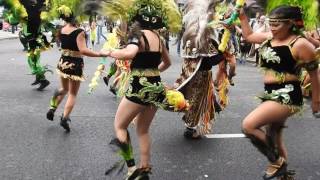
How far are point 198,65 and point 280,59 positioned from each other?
1972 mm

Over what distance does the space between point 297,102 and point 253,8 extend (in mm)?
1147

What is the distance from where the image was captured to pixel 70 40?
664cm

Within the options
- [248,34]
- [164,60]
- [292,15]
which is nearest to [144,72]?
[164,60]

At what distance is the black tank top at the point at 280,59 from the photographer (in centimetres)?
441

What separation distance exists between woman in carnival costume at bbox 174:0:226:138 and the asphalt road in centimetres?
29

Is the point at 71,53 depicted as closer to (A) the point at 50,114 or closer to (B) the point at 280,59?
(A) the point at 50,114

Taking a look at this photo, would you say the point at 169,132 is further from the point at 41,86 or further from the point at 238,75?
the point at 238,75

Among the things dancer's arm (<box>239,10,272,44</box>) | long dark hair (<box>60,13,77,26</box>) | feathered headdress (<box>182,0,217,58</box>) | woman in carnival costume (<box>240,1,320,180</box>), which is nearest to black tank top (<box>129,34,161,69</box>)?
dancer's arm (<box>239,10,272,44</box>)

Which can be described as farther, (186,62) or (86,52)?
(186,62)

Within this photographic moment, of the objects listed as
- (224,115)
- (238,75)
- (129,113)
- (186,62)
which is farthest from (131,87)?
(238,75)

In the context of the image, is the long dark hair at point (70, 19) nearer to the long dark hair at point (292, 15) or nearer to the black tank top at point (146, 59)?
the black tank top at point (146, 59)

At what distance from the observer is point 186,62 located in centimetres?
647

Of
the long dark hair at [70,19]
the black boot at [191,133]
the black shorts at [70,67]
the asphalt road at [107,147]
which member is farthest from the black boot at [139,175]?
the long dark hair at [70,19]

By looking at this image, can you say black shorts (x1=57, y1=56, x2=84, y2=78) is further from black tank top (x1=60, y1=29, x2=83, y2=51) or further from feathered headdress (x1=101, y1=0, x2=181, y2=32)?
feathered headdress (x1=101, y1=0, x2=181, y2=32)
